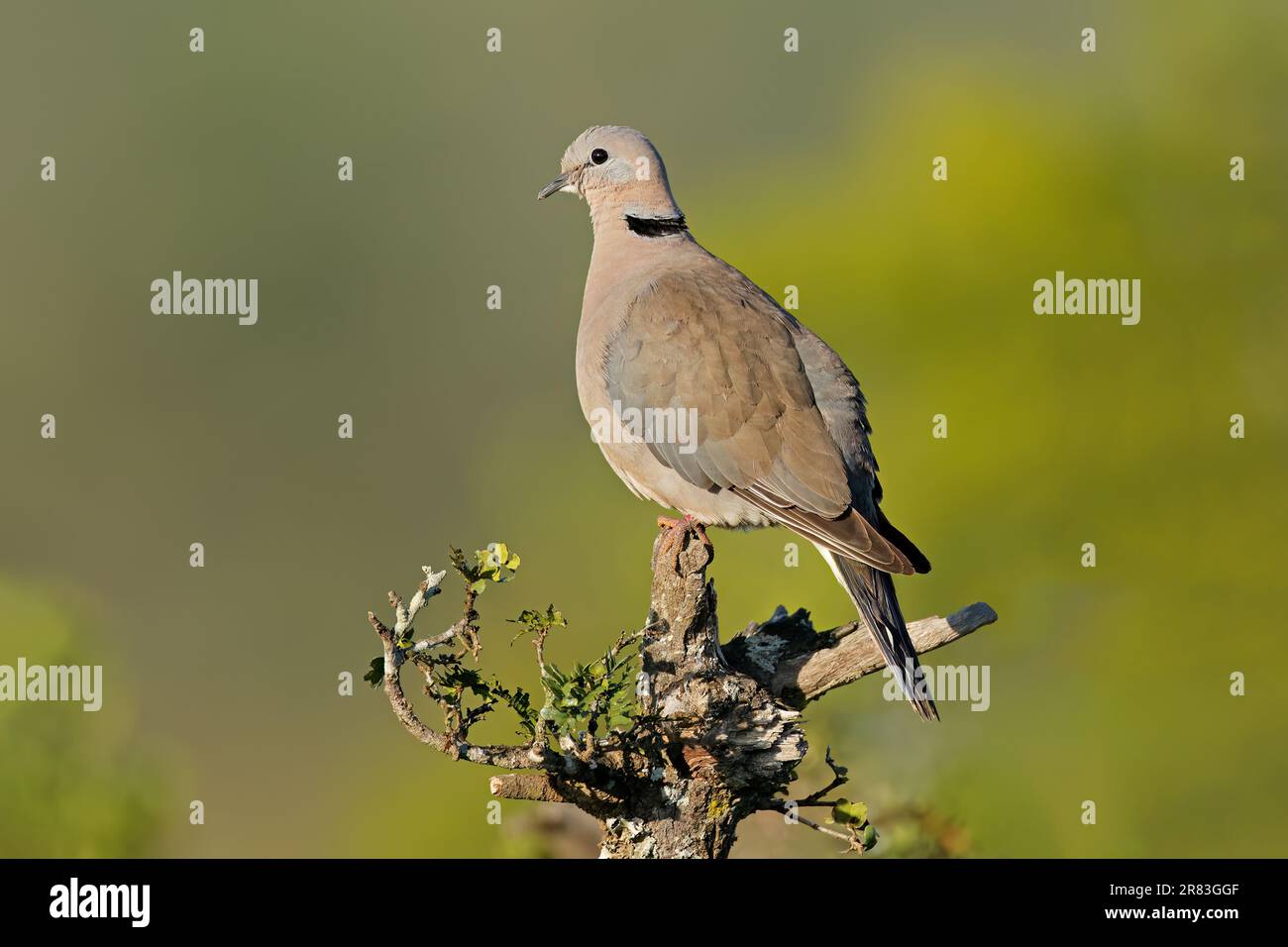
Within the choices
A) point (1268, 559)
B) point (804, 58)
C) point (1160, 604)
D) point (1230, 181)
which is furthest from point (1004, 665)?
point (804, 58)

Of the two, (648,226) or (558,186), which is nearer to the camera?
(648,226)

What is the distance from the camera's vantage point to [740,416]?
7.78m

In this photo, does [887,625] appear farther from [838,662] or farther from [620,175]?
[620,175]

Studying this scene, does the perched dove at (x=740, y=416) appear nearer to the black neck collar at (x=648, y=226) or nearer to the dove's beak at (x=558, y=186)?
the black neck collar at (x=648, y=226)

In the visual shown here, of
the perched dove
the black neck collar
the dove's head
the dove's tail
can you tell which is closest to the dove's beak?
the dove's head

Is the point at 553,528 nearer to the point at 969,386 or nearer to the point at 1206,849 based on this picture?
the point at 969,386

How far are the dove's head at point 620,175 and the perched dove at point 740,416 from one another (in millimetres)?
513

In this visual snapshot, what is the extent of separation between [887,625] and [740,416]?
131 cm

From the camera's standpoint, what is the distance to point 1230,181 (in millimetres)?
16719

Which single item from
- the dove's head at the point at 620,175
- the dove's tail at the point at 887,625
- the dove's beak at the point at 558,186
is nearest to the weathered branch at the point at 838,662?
the dove's tail at the point at 887,625

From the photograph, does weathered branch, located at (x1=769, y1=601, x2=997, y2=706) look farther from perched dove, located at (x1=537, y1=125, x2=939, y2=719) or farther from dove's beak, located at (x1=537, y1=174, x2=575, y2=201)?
dove's beak, located at (x1=537, y1=174, x2=575, y2=201)

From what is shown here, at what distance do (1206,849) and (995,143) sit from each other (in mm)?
8106

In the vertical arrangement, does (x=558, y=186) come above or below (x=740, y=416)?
above

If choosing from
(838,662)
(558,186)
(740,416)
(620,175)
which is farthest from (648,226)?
(838,662)
